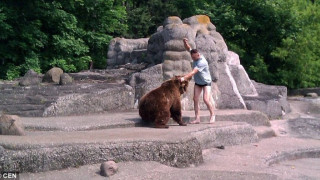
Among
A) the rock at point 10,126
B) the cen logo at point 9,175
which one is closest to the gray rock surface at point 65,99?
the rock at point 10,126

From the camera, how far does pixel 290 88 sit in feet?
64.0

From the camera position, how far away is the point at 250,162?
311 inches

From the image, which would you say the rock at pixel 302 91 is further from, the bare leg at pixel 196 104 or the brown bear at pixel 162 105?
the brown bear at pixel 162 105

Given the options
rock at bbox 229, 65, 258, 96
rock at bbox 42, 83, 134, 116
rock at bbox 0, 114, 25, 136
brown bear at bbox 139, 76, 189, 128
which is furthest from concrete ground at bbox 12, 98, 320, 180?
rock at bbox 229, 65, 258, 96

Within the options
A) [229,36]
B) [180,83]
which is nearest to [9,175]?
[180,83]

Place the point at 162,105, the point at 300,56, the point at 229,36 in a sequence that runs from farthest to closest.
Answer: the point at 229,36, the point at 300,56, the point at 162,105

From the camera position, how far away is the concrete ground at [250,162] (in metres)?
6.32

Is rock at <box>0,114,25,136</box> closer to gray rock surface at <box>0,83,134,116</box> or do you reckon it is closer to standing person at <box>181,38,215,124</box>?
gray rock surface at <box>0,83,134,116</box>

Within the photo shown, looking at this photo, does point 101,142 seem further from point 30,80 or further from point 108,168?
point 30,80

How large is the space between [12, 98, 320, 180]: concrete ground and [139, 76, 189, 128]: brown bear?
0.27m

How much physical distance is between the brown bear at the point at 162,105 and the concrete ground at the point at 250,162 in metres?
0.27

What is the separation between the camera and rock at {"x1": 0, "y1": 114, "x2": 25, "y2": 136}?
690 centimetres

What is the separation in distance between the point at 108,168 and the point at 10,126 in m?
1.76

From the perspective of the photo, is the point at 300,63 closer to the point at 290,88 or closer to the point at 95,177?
the point at 290,88
